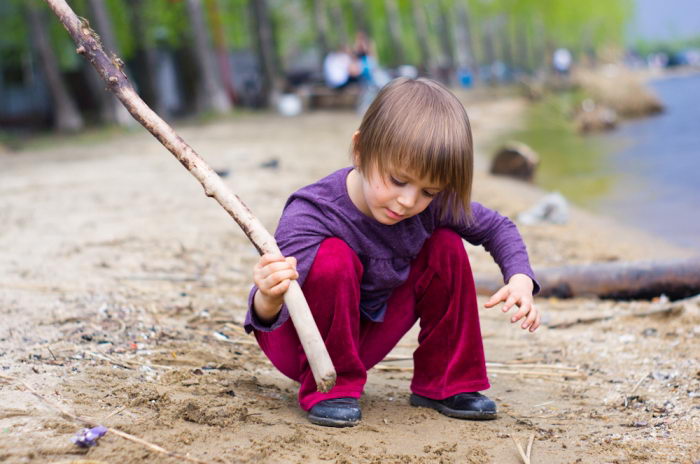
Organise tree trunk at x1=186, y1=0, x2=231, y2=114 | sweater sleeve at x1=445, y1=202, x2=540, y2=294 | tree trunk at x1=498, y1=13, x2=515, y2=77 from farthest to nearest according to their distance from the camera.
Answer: tree trunk at x1=498, y1=13, x2=515, y2=77
tree trunk at x1=186, y1=0, x2=231, y2=114
sweater sleeve at x1=445, y1=202, x2=540, y2=294

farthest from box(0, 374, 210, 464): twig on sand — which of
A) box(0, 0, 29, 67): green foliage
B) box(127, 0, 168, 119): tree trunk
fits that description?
box(0, 0, 29, 67): green foliage

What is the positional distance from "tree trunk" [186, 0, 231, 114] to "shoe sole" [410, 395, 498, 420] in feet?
60.0

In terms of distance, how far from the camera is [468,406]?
276cm

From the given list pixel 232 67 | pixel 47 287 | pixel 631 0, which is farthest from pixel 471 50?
pixel 47 287

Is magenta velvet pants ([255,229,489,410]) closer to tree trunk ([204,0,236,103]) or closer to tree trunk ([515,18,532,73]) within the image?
tree trunk ([204,0,236,103])

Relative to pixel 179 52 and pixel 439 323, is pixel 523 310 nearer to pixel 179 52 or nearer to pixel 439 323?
pixel 439 323

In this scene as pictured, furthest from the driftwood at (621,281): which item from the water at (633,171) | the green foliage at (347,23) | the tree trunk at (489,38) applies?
the tree trunk at (489,38)

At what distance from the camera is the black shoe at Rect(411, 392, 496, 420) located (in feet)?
8.98

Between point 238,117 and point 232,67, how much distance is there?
54.4 feet

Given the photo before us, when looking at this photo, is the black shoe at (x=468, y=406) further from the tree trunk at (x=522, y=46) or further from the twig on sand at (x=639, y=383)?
the tree trunk at (x=522, y=46)

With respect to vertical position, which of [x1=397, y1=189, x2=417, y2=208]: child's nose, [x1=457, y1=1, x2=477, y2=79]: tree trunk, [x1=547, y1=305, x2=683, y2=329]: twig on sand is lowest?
[x1=457, y1=1, x2=477, y2=79]: tree trunk

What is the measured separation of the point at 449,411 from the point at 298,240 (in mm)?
818

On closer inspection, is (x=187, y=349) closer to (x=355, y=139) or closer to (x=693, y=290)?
(x=355, y=139)

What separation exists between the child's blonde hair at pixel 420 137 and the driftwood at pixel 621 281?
6.97 ft
